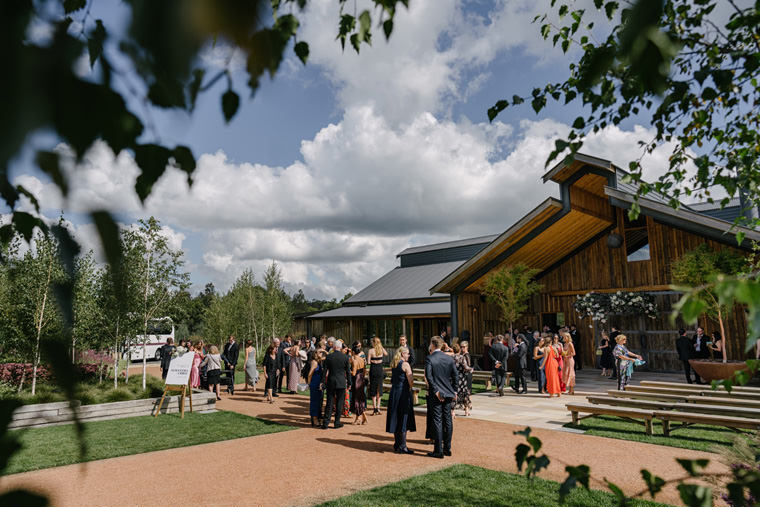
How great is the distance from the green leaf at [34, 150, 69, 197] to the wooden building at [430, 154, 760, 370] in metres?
16.6

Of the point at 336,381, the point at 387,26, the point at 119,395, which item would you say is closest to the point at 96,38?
the point at 387,26

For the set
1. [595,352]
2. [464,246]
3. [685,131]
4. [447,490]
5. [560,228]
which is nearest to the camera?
[685,131]

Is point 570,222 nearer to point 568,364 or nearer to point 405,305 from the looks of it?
point 568,364

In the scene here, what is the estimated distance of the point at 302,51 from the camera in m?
2.19

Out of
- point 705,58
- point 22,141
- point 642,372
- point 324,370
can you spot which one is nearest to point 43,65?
point 22,141

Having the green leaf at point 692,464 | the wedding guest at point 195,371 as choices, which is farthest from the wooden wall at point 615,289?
the green leaf at point 692,464

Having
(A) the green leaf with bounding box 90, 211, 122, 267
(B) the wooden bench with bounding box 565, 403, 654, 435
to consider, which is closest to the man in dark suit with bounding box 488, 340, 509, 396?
(B) the wooden bench with bounding box 565, 403, 654, 435

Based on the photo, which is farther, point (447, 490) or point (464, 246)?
point (464, 246)

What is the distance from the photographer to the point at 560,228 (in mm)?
18016

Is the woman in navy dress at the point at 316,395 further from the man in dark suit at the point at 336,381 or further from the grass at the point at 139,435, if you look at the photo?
the grass at the point at 139,435

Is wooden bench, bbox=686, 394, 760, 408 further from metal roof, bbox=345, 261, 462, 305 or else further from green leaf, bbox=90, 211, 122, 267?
metal roof, bbox=345, 261, 462, 305

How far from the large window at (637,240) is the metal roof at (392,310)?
8205mm

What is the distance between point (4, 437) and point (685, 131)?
523 cm

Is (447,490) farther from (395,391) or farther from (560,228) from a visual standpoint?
(560,228)
